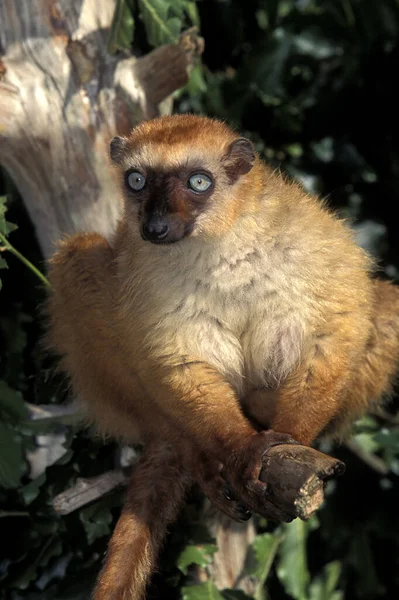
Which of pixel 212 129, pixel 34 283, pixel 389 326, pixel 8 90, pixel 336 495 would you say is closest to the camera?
pixel 212 129

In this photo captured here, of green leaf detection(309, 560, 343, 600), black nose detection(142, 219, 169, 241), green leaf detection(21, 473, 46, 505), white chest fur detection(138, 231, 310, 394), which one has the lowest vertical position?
green leaf detection(309, 560, 343, 600)

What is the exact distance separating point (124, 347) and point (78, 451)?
971 millimetres

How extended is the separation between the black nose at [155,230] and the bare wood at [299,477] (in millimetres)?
1030

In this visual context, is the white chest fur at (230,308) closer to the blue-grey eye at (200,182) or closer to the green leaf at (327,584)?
the blue-grey eye at (200,182)

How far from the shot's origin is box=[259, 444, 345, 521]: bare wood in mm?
2922

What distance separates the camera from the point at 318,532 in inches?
241

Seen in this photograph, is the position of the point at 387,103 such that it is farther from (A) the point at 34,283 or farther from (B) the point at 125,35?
(A) the point at 34,283

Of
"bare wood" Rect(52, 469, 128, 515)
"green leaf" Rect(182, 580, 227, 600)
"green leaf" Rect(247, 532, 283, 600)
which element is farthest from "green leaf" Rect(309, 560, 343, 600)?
"bare wood" Rect(52, 469, 128, 515)

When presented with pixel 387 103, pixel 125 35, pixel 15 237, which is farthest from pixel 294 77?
pixel 15 237

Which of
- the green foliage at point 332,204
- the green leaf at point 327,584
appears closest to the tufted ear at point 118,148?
the green foliage at point 332,204

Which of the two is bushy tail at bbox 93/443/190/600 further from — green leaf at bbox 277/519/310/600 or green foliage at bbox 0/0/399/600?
green leaf at bbox 277/519/310/600

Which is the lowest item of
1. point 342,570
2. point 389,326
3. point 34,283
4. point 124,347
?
point 342,570

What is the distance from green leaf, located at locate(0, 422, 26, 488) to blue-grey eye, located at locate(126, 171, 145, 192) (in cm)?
148

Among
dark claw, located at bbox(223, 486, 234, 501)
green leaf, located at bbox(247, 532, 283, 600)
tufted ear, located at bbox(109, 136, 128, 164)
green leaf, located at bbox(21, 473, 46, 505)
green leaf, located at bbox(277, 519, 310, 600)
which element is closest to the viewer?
dark claw, located at bbox(223, 486, 234, 501)
